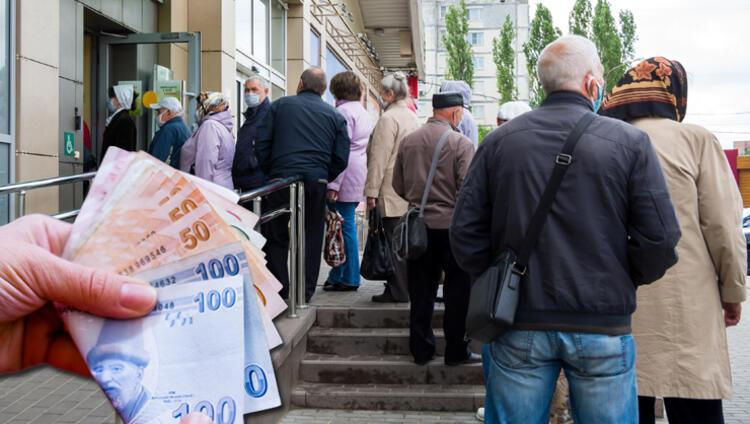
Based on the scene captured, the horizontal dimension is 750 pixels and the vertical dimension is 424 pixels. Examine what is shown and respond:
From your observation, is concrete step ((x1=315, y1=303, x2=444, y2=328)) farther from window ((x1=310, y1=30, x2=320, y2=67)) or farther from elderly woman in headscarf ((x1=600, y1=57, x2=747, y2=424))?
window ((x1=310, y1=30, x2=320, y2=67))

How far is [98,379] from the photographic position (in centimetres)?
98

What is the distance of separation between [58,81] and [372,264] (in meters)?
3.46

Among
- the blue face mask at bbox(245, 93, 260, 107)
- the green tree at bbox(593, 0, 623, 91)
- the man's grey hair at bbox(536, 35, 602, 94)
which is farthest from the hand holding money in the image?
→ the green tree at bbox(593, 0, 623, 91)

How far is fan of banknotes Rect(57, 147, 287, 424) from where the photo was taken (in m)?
0.99

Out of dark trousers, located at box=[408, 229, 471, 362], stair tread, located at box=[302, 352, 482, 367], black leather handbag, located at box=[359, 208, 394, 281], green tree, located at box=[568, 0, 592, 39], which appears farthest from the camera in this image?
green tree, located at box=[568, 0, 592, 39]

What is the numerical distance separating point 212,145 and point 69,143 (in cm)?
210

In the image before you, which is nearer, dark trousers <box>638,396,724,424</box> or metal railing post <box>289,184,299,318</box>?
dark trousers <box>638,396,724,424</box>

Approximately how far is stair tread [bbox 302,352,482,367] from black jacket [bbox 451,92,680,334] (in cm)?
334

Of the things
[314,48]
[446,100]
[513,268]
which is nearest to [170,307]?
[513,268]

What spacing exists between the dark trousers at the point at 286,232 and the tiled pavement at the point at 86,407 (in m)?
0.52

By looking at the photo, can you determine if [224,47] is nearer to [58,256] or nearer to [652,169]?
[652,169]

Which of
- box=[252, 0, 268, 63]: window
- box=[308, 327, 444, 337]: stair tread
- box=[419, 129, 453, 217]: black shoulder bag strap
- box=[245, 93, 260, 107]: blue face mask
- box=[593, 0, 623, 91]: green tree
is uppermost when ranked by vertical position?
box=[593, 0, 623, 91]: green tree

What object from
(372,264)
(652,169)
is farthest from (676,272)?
(372,264)

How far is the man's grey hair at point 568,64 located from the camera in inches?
127
